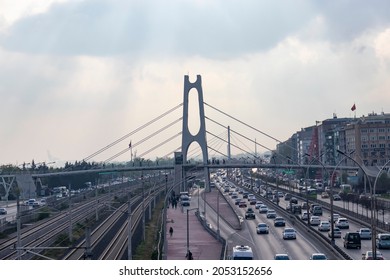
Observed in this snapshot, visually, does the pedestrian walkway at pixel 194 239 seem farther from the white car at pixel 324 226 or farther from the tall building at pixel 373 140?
the tall building at pixel 373 140

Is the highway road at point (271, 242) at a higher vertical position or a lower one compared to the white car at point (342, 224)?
lower

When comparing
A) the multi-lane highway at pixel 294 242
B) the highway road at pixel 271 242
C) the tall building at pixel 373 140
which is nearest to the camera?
the multi-lane highway at pixel 294 242

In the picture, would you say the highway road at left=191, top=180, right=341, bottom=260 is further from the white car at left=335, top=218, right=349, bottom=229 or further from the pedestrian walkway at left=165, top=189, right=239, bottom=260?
the white car at left=335, top=218, right=349, bottom=229

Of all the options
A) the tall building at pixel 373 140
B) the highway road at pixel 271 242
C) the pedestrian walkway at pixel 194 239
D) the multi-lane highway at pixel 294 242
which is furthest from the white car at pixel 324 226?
the tall building at pixel 373 140

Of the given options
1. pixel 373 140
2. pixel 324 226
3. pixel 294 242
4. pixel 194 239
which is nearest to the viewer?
pixel 294 242

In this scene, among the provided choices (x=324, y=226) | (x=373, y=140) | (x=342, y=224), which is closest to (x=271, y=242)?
(x=324, y=226)

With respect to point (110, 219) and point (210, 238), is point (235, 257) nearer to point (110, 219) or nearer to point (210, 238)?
point (210, 238)

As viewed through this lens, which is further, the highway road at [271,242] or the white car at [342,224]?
the white car at [342,224]

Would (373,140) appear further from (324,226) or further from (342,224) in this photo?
(324,226)

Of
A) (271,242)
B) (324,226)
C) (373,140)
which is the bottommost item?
(271,242)
